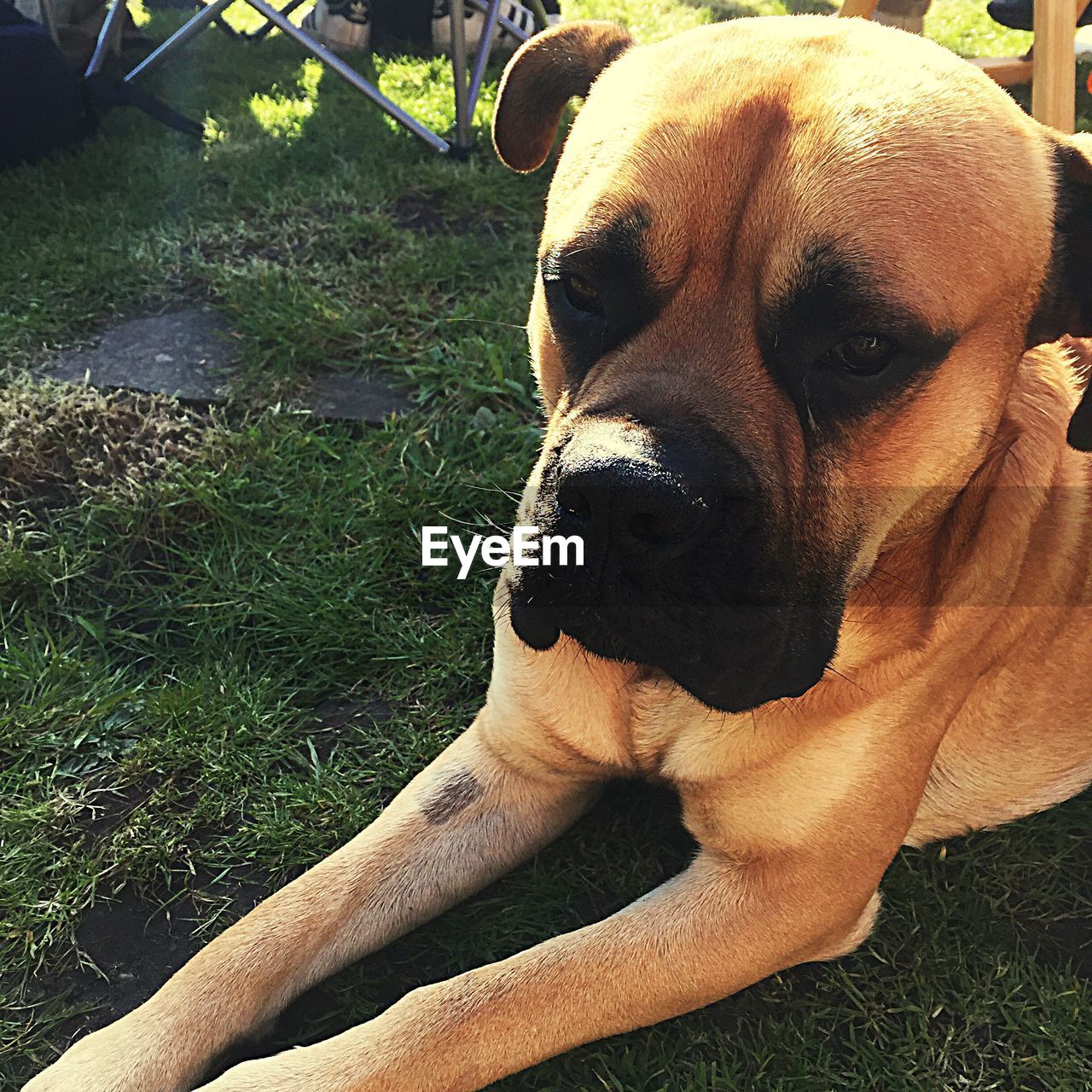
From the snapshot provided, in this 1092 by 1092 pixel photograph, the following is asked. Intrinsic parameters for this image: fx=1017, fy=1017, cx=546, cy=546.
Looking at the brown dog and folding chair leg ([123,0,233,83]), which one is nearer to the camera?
the brown dog

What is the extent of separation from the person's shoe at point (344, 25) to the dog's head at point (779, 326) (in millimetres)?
5053

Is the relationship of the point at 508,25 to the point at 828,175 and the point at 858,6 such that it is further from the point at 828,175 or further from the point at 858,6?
the point at 828,175

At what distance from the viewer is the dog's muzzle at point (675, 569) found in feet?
4.25

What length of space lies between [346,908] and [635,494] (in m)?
1.00

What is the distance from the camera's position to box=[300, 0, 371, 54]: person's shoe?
589 cm

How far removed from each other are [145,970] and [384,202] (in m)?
3.35

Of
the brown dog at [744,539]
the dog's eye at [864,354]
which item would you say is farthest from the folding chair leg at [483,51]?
the dog's eye at [864,354]

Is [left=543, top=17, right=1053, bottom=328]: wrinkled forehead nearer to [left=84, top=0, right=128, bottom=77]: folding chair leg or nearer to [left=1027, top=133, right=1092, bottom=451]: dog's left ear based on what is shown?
[left=1027, top=133, right=1092, bottom=451]: dog's left ear

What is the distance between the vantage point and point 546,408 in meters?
1.82

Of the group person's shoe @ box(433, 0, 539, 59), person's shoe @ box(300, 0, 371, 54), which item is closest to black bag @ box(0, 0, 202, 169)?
person's shoe @ box(300, 0, 371, 54)

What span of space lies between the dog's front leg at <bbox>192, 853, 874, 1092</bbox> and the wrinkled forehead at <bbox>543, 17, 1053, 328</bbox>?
975 millimetres

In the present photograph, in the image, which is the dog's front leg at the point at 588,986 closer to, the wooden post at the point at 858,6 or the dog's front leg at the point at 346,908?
the dog's front leg at the point at 346,908

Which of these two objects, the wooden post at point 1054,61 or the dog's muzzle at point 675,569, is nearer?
the dog's muzzle at point 675,569

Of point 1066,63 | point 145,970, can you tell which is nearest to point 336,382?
point 145,970
